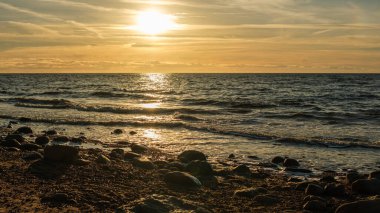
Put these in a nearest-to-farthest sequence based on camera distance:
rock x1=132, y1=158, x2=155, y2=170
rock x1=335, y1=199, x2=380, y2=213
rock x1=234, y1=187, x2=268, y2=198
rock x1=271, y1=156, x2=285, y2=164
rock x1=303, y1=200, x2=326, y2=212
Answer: rock x1=335, y1=199, x2=380, y2=213 → rock x1=303, y1=200, x2=326, y2=212 → rock x1=234, y1=187, x2=268, y2=198 → rock x1=132, y1=158, x2=155, y2=170 → rock x1=271, y1=156, x2=285, y2=164

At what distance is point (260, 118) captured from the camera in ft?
89.0

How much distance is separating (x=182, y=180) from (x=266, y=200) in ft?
6.80

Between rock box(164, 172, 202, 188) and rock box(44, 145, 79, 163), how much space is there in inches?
122

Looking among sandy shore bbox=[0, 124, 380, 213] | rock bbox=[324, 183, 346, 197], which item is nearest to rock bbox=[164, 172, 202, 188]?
sandy shore bbox=[0, 124, 380, 213]

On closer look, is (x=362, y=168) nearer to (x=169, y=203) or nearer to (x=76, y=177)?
(x=169, y=203)

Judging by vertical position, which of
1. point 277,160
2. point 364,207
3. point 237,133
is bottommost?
point 237,133

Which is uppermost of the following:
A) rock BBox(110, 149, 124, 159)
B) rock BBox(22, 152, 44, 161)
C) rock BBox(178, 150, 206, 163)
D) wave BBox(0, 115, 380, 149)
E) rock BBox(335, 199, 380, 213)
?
rock BBox(335, 199, 380, 213)

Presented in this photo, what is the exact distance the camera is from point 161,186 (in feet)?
32.3

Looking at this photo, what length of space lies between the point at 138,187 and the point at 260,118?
18.4m

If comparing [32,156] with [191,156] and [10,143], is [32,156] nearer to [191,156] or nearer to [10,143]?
[10,143]

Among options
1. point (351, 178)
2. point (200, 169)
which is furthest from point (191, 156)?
point (351, 178)

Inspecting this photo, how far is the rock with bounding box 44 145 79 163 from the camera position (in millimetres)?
11539

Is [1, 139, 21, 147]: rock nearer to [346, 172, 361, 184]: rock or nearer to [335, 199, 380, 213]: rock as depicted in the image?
[346, 172, 361, 184]: rock

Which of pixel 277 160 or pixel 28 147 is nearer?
pixel 277 160
